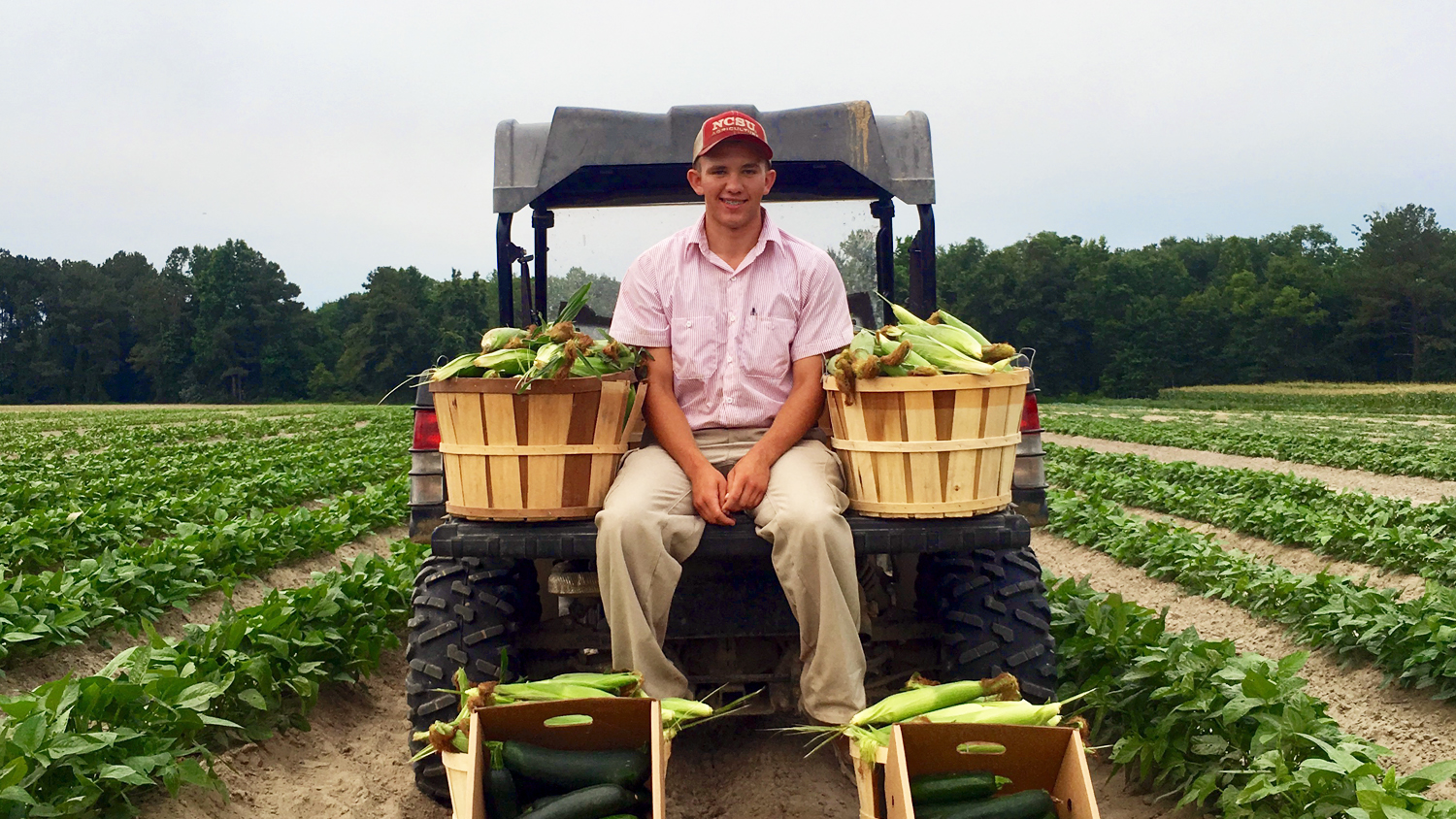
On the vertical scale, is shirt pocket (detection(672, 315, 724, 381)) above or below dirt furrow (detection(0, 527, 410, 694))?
above

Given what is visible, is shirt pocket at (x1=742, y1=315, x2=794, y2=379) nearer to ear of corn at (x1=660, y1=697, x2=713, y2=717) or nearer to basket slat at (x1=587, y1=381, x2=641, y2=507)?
basket slat at (x1=587, y1=381, x2=641, y2=507)

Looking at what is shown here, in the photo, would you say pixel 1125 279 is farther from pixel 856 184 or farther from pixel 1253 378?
pixel 856 184

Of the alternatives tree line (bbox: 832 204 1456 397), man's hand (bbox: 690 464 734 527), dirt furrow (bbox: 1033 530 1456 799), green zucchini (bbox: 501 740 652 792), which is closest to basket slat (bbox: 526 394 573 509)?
man's hand (bbox: 690 464 734 527)

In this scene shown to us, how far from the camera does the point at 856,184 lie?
5.24 meters

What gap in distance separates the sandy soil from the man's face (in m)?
11.2

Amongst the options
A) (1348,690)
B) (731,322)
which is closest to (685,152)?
(731,322)

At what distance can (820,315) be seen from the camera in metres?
3.73

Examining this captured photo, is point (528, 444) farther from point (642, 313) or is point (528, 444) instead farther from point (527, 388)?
point (642, 313)

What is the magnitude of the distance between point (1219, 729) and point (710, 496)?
202cm

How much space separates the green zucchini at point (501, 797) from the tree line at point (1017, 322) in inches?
2742

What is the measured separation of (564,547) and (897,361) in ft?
4.01

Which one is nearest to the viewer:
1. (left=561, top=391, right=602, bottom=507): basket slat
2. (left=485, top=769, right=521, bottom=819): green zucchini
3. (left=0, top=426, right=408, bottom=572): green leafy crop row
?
(left=485, top=769, right=521, bottom=819): green zucchini

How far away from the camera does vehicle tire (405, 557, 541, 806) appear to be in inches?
141

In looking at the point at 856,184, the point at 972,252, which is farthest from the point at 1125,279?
Result: the point at 856,184
